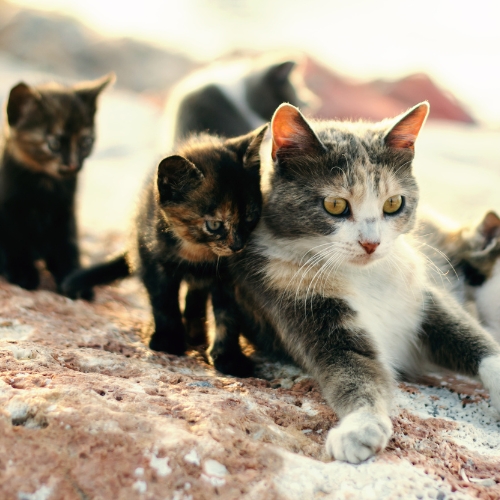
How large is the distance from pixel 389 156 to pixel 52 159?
162 cm

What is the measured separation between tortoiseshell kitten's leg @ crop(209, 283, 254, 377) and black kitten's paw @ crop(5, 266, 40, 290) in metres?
1.03

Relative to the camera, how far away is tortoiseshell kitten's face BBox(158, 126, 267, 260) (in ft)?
6.22

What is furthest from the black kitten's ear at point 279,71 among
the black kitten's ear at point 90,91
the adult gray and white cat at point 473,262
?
the adult gray and white cat at point 473,262

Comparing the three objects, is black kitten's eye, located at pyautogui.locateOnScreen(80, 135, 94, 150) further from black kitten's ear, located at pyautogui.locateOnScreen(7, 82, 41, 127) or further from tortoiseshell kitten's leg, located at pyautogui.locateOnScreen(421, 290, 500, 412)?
tortoiseshell kitten's leg, located at pyautogui.locateOnScreen(421, 290, 500, 412)

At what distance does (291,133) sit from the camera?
6.16 feet

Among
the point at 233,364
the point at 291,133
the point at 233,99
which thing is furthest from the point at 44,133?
the point at 233,99

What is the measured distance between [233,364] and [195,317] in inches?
16.9

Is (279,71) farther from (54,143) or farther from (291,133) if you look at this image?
(291,133)

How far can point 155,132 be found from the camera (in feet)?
20.6


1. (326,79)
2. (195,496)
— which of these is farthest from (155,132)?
(195,496)

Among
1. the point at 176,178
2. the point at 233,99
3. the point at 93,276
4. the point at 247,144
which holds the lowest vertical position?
the point at 93,276

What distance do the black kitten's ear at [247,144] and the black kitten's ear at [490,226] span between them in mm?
1212

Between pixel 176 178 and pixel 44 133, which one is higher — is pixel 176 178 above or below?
above

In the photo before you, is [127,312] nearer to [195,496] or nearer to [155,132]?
[195,496]
